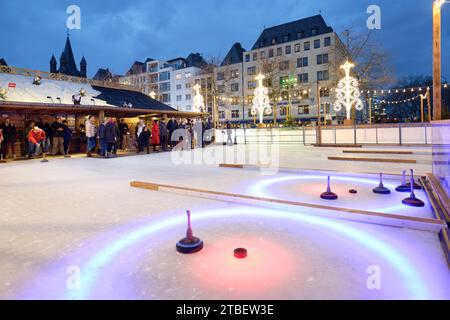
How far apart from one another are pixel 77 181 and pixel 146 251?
5.17 metres

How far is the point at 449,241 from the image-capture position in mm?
2596

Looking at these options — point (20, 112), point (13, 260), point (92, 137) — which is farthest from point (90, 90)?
point (13, 260)

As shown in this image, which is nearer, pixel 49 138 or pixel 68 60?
pixel 49 138

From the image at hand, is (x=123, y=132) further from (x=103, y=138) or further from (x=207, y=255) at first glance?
(x=207, y=255)

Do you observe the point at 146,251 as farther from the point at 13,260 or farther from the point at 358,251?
the point at 358,251

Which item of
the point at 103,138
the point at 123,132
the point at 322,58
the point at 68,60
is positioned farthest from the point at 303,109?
the point at 68,60

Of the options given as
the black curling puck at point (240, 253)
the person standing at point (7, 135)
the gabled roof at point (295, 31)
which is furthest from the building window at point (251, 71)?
the black curling puck at point (240, 253)

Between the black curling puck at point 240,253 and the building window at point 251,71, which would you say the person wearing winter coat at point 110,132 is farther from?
the building window at point 251,71

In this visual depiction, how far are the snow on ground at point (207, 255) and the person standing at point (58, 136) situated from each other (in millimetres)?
10942

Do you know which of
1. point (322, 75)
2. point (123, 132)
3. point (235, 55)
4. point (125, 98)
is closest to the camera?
point (123, 132)

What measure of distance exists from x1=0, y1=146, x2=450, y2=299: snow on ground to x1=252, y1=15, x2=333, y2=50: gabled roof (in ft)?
175

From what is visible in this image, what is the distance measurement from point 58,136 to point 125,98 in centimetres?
814

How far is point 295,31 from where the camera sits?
52125 mm

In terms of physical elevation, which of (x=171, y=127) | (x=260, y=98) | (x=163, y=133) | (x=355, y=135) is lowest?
(x=355, y=135)
